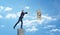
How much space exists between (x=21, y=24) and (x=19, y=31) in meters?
0.80

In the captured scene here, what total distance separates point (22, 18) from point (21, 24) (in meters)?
0.68

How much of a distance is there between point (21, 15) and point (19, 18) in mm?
486

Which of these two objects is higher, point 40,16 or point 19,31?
point 40,16

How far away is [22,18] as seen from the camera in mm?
19344

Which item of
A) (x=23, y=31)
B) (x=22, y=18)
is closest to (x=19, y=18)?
(x=22, y=18)

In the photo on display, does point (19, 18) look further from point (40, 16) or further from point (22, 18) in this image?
point (40, 16)

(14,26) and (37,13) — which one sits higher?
(37,13)

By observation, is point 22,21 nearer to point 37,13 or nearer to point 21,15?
point 21,15

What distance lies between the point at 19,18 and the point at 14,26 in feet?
3.71

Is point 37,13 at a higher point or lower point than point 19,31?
higher

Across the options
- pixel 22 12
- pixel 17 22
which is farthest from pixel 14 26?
pixel 22 12

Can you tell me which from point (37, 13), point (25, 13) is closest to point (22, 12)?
point (25, 13)

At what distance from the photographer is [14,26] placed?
19734 millimetres

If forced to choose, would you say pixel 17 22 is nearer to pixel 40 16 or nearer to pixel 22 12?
pixel 22 12
